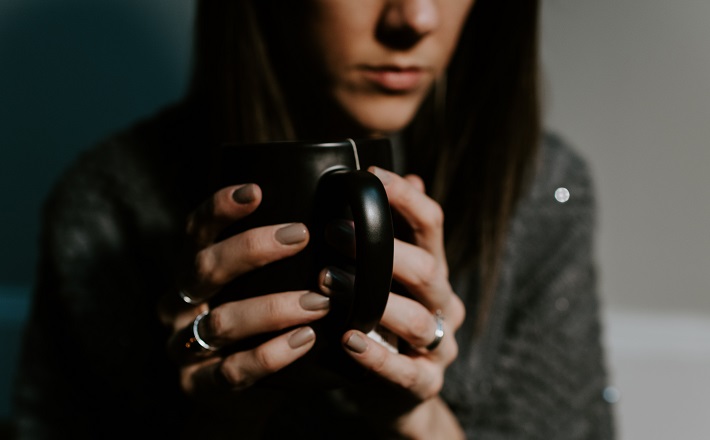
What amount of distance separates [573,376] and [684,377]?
0.46 m

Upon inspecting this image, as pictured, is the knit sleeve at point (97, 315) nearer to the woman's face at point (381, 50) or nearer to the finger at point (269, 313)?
the woman's face at point (381, 50)

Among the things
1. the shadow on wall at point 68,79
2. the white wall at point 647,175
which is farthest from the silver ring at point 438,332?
the shadow on wall at point 68,79

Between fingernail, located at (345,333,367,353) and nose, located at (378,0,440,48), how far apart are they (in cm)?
36

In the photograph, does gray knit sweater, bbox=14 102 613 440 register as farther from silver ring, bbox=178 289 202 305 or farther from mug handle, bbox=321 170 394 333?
mug handle, bbox=321 170 394 333

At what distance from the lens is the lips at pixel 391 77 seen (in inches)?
29.5

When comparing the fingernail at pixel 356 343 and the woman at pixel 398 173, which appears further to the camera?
the woman at pixel 398 173

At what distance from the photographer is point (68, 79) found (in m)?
1.31

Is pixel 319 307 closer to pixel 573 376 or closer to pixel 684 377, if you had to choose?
pixel 573 376

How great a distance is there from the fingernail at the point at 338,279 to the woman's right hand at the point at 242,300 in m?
0.01

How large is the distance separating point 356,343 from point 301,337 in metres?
0.04

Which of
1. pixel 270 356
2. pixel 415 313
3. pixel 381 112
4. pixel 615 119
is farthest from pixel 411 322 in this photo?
pixel 615 119

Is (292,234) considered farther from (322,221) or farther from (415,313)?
(415,313)


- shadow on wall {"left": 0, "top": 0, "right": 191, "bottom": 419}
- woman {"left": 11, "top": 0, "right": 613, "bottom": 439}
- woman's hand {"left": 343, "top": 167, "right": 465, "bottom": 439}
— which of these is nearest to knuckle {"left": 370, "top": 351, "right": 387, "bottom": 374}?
woman's hand {"left": 343, "top": 167, "right": 465, "bottom": 439}

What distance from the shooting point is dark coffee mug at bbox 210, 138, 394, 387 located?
436mm
